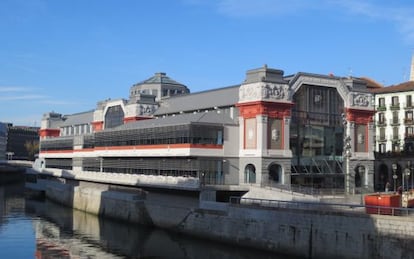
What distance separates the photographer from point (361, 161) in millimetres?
88625

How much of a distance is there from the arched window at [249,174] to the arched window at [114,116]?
2003 inches

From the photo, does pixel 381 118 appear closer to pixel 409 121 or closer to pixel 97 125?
pixel 409 121

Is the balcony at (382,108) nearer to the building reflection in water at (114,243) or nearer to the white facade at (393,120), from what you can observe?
the white facade at (393,120)

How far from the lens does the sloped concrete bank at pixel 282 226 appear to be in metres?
46.2

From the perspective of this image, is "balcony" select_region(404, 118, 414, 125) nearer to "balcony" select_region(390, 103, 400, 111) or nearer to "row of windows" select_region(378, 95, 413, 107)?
"row of windows" select_region(378, 95, 413, 107)

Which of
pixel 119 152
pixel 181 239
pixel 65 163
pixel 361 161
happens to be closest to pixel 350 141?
pixel 361 161

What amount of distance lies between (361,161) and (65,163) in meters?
76.9

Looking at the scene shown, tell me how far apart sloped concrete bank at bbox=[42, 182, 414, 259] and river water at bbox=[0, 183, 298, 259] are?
140 centimetres

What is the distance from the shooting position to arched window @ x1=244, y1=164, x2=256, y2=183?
79.9 meters

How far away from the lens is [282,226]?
55406 millimetres

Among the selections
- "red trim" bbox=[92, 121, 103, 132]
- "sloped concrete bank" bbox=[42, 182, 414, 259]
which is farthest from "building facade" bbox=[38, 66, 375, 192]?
"red trim" bbox=[92, 121, 103, 132]

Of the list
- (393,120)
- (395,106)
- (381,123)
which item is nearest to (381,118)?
(381,123)

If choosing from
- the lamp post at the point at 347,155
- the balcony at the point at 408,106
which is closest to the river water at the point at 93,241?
the lamp post at the point at 347,155

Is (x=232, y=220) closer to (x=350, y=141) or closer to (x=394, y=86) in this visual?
(x=350, y=141)
